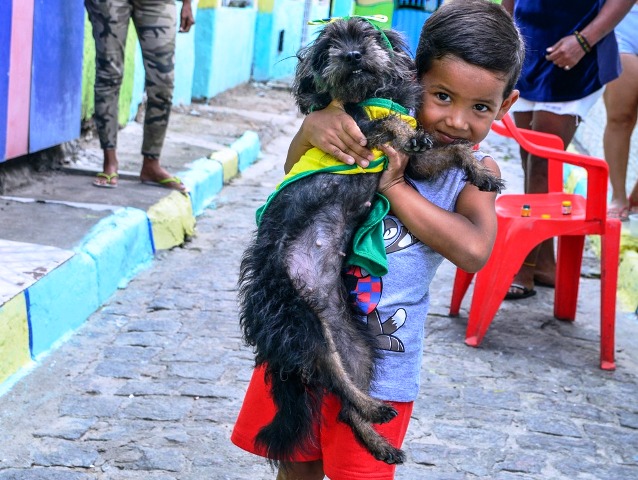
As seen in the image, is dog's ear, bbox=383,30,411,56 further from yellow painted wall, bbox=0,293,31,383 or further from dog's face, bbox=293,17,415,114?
yellow painted wall, bbox=0,293,31,383

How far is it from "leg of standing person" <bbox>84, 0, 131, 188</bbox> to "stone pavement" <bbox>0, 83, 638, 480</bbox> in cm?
104

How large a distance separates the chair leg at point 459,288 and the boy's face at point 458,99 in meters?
2.64

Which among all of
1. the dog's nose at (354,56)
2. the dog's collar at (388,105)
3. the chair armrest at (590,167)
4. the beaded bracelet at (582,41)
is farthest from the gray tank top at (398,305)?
the beaded bracelet at (582,41)

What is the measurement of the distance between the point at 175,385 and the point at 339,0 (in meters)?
16.3

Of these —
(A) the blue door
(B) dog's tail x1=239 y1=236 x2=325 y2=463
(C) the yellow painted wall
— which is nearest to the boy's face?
(B) dog's tail x1=239 y1=236 x2=325 y2=463

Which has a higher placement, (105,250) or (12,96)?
(12,96)

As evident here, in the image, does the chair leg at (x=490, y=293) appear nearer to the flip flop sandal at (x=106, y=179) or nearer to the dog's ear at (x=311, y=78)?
the dog's ear at (x=311, y=78)

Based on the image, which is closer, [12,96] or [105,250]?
[105,250]

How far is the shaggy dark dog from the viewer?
209 centimetres

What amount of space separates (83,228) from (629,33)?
3922mm

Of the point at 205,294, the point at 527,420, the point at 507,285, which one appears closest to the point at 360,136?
the point at 527,420

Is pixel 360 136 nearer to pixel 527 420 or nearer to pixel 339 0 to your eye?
pixel 527 420

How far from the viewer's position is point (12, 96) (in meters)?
5.32

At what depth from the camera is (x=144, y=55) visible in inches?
239
